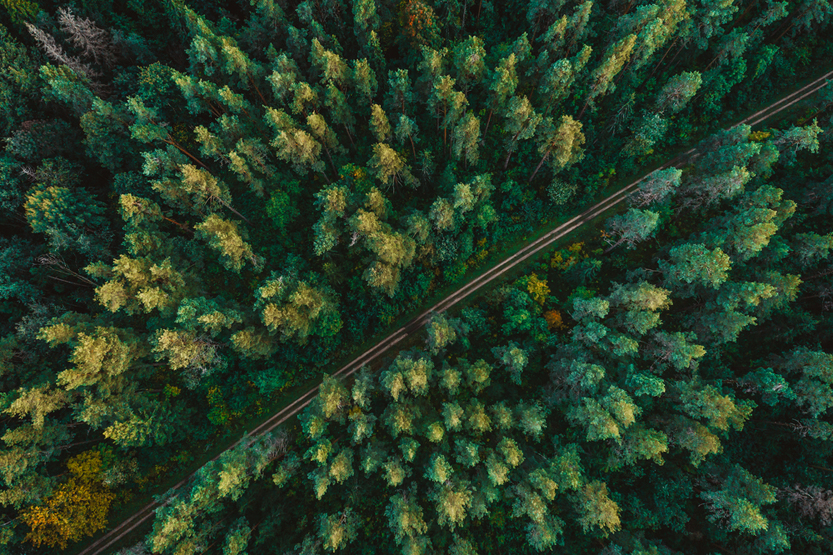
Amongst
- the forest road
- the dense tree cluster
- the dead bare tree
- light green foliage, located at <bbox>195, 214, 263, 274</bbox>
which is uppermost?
the dead bare tree

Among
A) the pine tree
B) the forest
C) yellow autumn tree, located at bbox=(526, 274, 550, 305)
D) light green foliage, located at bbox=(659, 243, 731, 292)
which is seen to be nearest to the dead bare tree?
A: the forest

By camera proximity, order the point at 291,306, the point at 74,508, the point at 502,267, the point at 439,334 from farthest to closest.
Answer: the point at 502,267 < the point at 291,306 < the point at 439,334 < the point at 74,508

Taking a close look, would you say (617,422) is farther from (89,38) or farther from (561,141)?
(89,38)

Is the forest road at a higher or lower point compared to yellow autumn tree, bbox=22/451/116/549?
lower

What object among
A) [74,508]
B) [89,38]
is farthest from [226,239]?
[89,38]

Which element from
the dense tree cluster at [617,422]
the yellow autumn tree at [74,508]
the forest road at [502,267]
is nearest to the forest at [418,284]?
the yellow autumn tree at [74,508]

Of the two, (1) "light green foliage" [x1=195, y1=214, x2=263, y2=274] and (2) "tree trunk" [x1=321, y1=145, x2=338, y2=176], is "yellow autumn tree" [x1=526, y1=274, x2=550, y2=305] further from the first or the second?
(1) "light green foliage" [x1=195, y1=214, x2=263, y2=274]

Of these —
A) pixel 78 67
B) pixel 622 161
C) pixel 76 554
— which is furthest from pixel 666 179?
pixel 76 554
